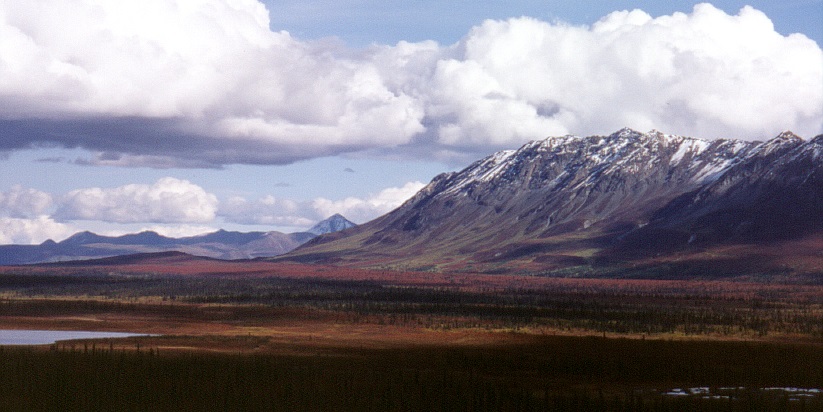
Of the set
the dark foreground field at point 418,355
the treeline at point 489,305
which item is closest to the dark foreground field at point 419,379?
the dark foreground field at point 418,355

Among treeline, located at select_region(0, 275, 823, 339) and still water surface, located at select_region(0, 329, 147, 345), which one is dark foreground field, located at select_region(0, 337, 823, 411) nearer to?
still water surface, located at select_region(0, 329, 147, 345)

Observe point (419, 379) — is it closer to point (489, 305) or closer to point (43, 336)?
point (43, 336)

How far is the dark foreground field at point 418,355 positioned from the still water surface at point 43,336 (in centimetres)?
454

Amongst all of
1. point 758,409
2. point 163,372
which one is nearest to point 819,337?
point 758,409

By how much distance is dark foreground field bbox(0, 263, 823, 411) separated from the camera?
54.1 metres

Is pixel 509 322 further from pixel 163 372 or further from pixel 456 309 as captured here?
pixel 163 372

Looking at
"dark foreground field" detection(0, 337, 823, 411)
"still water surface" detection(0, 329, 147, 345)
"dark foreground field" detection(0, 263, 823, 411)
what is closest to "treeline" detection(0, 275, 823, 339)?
"dark foreground field" detection(0, 263, 823, 411)

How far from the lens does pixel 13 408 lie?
163 ft

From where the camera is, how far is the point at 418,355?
78438 millimetres

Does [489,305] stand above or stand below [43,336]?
above

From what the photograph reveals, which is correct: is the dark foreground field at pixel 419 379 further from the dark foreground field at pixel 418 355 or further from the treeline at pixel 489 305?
the treeline at pixel 489 305

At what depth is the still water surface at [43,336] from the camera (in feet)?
282

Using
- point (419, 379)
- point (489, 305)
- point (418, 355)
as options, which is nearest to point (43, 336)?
point (418, 355)

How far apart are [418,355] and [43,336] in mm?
35107
